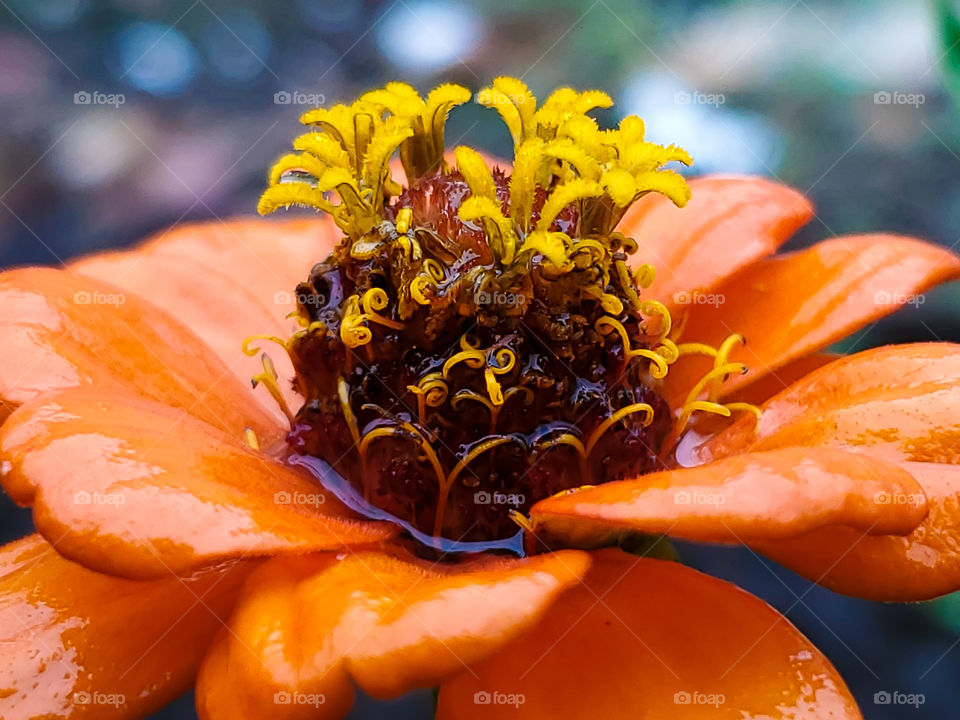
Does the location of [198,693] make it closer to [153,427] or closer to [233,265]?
[153,427]

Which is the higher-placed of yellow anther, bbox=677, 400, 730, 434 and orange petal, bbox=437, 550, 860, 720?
yellow anther, bbox=677, 400, 730, 434

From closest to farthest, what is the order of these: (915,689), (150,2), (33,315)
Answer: (33,315), (915,689), (150,2)

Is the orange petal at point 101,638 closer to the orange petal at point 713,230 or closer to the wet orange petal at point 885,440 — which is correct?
the wet orange petal at point 885,440

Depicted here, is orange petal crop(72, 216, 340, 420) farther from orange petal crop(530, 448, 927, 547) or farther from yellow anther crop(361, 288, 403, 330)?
A: orange petal crop(530, 448, 927, 547)

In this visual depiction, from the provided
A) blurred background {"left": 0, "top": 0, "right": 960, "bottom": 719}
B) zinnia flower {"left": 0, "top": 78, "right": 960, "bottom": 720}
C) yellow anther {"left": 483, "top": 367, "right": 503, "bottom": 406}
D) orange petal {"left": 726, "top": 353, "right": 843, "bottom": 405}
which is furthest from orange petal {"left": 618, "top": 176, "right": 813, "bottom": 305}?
blurred background {"left": 0, "top": 0, "right": 960, "bottom": 719}

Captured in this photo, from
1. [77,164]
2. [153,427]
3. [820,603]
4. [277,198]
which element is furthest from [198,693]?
[77,164]

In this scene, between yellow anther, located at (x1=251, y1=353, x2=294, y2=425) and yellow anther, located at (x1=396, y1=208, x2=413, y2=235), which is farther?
yellow anther, located at (x1=251, y1=353, x2=294, y2=425)

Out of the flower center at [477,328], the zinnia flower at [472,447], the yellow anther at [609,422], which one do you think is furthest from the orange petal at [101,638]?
the yellow anther at [609,422]

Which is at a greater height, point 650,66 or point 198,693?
point 650,66
